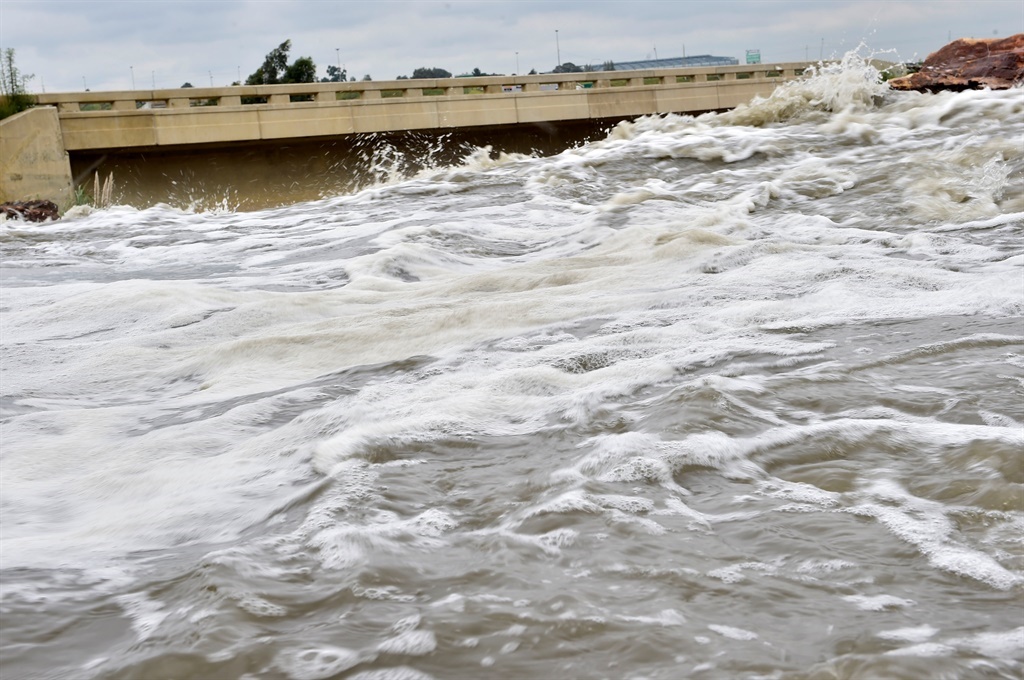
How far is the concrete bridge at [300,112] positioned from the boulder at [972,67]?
8084 mm

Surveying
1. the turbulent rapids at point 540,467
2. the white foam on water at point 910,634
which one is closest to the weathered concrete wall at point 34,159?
the turbulent rapids at point 540,467

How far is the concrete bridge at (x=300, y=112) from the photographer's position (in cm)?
1470

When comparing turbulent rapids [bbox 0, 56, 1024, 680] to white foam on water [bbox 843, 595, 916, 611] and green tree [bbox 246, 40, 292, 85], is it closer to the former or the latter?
white foam on water [bbox 843, 595, 916, 611]

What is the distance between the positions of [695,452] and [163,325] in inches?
118

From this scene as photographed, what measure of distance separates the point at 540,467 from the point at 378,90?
16128 mm

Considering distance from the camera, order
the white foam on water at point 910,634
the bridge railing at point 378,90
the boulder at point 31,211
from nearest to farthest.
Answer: the white foam on water at point 910,634, the boulder at point 31,211, the bridge railing at point 378,90

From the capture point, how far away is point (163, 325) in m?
4.38

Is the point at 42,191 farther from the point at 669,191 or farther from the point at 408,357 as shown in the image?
the point at 408,357

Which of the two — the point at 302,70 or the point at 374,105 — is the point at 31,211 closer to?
the point at 374,105

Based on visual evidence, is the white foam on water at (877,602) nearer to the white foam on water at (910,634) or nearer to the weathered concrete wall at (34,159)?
the white foam on water at (910,634)

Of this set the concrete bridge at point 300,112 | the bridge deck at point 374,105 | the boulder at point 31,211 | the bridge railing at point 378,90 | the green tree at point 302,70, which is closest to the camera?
the boulder at point 31,211

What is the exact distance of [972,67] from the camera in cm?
1103

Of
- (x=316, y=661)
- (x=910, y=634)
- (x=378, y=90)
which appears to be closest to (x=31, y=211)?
(x=378, y=90)

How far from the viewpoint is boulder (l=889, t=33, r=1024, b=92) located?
10547mm
